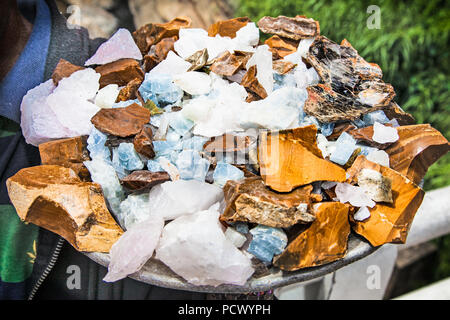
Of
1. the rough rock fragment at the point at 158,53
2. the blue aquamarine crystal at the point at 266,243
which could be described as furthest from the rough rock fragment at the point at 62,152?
the blue aquamarine crystal at the point at 266,243

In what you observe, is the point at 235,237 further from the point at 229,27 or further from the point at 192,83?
the point at 229,27

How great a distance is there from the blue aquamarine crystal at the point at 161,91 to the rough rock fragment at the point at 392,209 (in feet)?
1.03

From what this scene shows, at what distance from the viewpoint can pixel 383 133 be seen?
65cm

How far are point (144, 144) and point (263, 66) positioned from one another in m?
0.25

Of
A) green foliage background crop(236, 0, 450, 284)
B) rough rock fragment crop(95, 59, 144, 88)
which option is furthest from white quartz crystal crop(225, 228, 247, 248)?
green foliage background crop(236, 0, 450, 284)

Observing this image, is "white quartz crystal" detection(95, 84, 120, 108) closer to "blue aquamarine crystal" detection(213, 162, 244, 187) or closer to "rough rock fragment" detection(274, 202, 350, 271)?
"blue aquamarine crystal" detection(213, 162, 244, 187)

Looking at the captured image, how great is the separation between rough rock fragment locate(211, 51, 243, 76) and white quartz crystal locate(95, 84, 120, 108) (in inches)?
7.1

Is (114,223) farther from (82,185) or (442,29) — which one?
(442,29)

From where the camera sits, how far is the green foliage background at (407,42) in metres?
1.99

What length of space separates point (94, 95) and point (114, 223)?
261mm

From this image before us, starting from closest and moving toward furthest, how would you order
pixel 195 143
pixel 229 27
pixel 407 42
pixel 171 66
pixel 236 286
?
pixel 236 286 → pixel 195 143 → pixel 171 66 → pixel 229 27 → pixel 407 42

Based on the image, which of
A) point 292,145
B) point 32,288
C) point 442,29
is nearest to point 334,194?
point 292,145

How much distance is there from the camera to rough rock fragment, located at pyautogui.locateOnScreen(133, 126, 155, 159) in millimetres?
616

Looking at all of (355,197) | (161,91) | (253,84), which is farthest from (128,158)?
(355,197)
